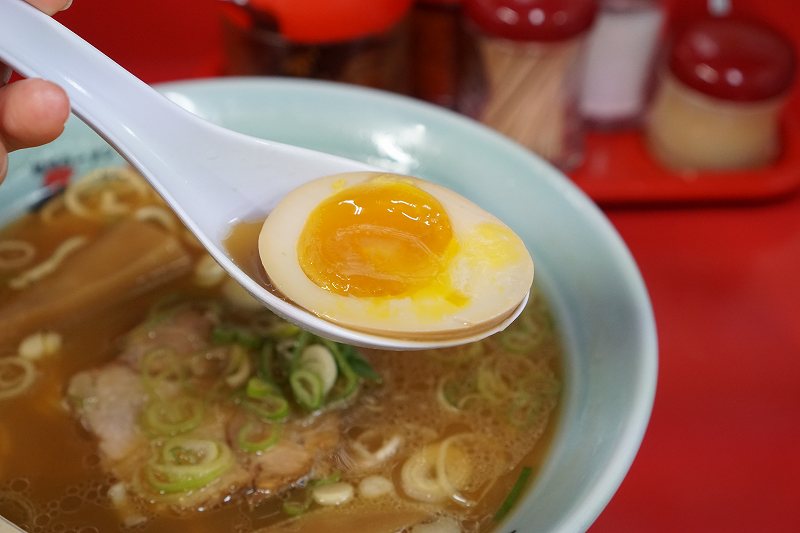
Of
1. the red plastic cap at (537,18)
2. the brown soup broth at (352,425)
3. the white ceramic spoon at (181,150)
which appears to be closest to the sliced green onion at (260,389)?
the brown soup broth at (352,425)

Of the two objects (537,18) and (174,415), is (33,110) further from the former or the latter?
(537,18)

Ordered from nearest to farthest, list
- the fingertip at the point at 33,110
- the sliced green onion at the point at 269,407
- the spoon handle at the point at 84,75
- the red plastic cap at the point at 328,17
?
the fingertip at the point at 33,110 → the spoon handle at the point at 84,75 → the sliced green onion at the point at 269,407 → the red plastic cap at the point at 328,17

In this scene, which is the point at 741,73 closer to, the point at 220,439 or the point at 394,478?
the point at 394,478

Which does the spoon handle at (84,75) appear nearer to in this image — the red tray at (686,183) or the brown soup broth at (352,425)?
the brown soup broth at (352,425)

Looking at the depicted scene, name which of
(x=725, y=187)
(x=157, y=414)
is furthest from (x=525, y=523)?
(x=725, y=187)

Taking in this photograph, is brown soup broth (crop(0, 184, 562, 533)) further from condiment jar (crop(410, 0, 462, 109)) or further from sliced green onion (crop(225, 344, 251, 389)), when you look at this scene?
condiment jar (crop(410, 0, 462, 109))
